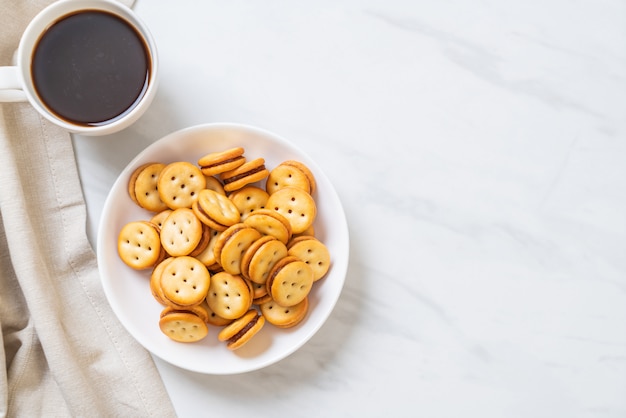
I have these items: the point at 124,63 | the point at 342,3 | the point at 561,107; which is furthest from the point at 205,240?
the point at 561,107

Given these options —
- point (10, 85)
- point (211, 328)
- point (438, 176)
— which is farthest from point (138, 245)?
point (438, 176)

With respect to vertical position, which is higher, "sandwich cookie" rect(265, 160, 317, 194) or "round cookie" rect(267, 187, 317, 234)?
"sandwich cookie" rect(265, 160, 317, 194)

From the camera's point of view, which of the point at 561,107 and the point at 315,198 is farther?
the point at 561,107

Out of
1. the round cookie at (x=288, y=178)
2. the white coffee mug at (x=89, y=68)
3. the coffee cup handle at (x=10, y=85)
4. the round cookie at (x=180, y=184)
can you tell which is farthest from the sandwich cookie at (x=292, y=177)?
the coffee cup handle at (x=10, y=85)

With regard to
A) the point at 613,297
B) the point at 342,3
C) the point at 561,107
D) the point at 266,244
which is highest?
the point at 342,3

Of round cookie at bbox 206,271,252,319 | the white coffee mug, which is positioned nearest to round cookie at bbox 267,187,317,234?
round cookie at bbox 206,271,252,319

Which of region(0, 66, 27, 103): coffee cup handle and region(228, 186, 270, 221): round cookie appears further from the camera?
region(228, 186, 270, 221): round cookie

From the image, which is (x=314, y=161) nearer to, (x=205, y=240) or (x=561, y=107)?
(x=205, y=240)

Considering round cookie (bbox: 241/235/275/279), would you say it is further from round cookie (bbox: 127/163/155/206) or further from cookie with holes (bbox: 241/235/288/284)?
round cookie (bbox: 127/163/155/206)
